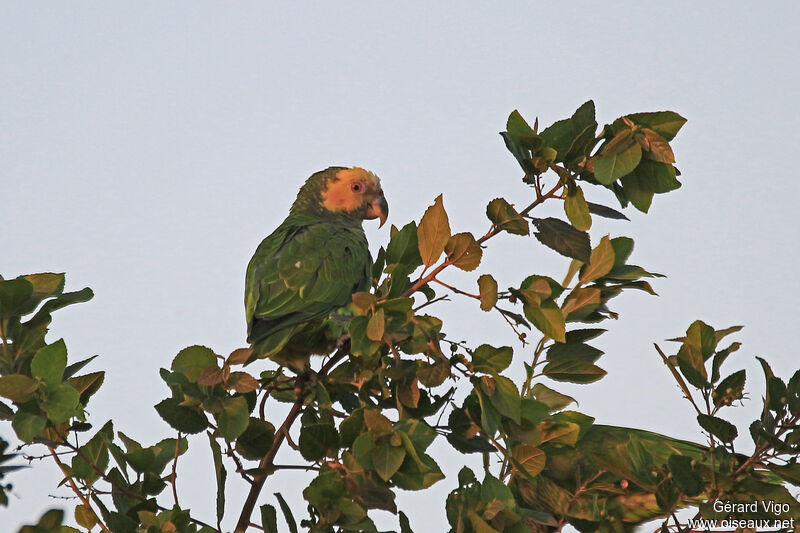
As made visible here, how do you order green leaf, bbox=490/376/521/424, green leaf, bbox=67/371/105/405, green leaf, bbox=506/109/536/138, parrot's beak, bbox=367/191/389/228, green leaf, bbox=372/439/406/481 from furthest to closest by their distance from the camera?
parrot's beak, bbox=367/191/389/228
green leaf, bbox=67/371/105/405
green leaf, bbox=506/109/536/138
green leaf, bbox=490/376/521/424
green leaf, bbox=372/439/406/481

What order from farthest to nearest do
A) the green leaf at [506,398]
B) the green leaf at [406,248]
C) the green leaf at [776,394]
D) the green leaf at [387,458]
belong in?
the green leaf at [406,248], the green leaf at [776,394], the green leaf at [506,398], the green leaf at [387,458]

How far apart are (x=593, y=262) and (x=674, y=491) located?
859 millimetres

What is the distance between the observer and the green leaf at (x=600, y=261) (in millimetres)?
2795

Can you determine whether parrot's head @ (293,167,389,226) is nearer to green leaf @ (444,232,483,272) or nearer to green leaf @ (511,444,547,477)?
green leaf @ (444,232,483,272)

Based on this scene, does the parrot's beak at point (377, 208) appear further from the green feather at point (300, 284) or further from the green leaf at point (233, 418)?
the green leaf at point (233, 418)

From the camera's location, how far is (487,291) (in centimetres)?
240

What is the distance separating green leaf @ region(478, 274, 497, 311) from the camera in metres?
2.40

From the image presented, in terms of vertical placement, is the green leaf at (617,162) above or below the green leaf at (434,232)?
above

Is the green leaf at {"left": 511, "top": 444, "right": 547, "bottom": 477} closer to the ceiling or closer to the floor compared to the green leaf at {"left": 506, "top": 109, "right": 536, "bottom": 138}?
closer to the floor

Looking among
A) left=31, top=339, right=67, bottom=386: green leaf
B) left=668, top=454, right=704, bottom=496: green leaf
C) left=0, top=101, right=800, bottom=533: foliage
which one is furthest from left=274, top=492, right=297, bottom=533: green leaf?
left=668, top=454, right=704, bottom=496: green leaf

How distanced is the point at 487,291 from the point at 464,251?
0.18 metres

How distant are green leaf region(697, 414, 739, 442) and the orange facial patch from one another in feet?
10.1

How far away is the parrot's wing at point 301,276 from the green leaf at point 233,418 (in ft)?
2.65

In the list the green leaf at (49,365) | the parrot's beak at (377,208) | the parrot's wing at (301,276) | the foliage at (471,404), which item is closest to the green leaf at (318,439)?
the foliage at (471,404)
